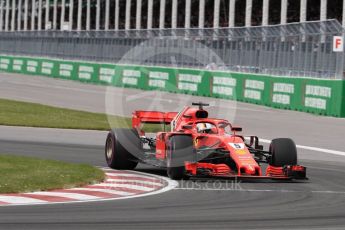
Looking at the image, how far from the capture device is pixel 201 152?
15664 millimetres

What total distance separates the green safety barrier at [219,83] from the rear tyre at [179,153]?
64.1 feet

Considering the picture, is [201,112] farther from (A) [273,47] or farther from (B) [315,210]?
(A) [273,47]

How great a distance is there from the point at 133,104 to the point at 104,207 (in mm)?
29437

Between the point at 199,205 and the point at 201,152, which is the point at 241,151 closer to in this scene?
the point at 201,152

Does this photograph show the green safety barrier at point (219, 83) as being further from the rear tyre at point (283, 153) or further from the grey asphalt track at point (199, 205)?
the rear tyre at point (283, 153)

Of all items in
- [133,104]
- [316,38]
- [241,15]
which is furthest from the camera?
[241,15]

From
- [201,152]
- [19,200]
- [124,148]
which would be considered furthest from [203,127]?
[19,200]

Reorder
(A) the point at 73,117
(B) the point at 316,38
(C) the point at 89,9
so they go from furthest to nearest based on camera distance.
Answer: (C) the point at 89,9, (B) the point at 316,38, (A) the point at 73,117

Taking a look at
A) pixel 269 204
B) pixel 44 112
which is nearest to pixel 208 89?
pixel 44 112

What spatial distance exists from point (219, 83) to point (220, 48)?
10.1 ft

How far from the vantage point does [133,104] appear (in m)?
41.5

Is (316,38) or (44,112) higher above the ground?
(316,38)

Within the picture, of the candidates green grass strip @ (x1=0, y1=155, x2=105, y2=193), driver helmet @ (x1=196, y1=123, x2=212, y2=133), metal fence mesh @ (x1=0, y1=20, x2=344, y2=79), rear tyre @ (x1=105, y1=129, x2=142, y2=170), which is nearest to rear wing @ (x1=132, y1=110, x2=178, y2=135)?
rear tyre @ (x1=105, y1=129, x2=142, y2=170)

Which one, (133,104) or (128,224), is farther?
(133,104)
